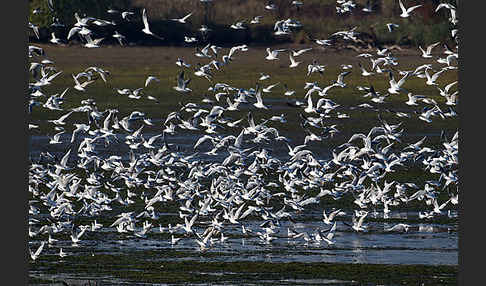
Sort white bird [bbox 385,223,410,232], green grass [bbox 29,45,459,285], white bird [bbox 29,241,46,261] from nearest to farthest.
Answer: green grass [bbox 29,45,459,285], white bird [bbox 29,241,46,261], white bird [bbox 385,223,410,232]

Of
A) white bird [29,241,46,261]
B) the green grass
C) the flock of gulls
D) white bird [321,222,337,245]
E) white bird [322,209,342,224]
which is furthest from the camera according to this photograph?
white bird [322,209,342,224]

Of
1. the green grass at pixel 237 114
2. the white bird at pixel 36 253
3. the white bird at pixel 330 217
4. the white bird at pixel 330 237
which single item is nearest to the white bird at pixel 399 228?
the white bird at pixel 330 217

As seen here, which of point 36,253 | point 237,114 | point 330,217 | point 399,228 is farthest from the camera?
point 237,114

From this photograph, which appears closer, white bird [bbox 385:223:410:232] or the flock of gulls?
the flock of gulls

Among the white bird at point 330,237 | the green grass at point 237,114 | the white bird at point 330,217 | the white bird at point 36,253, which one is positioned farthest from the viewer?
the white bird at point 330,217

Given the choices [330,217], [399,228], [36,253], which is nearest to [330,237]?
[330,217]

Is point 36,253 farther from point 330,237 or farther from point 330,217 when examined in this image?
point 330,217

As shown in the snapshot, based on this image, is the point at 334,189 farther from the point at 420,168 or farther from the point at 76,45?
the point at 76,45

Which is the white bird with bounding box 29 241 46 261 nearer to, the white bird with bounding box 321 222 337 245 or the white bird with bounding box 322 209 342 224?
the white bird with bounding box 321 222 337 245

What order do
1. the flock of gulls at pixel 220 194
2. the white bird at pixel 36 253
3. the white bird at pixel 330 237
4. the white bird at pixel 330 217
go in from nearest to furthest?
the white bird at pixel 36 253 < the white bird at pixel 330 237 < the flock of gulls at pixel 220 194 < the white bird at pixel 330 217

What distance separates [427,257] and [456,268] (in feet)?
3.14

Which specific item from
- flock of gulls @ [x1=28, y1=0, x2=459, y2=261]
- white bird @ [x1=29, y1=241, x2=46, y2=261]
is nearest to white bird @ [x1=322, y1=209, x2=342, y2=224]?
flock of gulls @ [x1=28, y1=0, x2=459, y2=261]

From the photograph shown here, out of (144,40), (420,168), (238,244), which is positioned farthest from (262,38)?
(238,244)

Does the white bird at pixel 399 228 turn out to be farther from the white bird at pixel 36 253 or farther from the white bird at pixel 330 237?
the white bird at pixel 36 253
